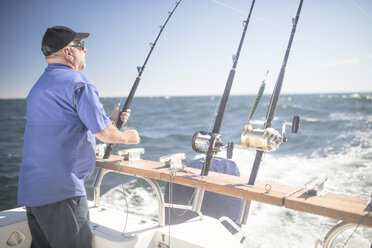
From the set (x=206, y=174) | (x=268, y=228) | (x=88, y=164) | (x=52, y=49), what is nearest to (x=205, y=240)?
(x=206, y=174)

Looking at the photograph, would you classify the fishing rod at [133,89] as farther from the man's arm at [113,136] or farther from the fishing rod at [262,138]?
the fishing rod at [262,138]

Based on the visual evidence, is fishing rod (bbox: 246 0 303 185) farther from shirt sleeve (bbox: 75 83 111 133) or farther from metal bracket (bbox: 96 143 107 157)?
metal bracket (bbox: 96 143 107 157)

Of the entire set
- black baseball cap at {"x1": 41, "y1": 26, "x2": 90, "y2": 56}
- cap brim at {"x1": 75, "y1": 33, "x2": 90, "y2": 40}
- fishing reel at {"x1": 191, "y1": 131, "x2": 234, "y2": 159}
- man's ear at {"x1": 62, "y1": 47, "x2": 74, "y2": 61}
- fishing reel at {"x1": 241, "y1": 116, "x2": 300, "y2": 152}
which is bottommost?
fishing reel at {"x1": 191, "y1": 131, "x2": 234, "y2": 159}

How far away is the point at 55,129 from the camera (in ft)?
4.73

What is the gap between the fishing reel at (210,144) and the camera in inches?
69.9

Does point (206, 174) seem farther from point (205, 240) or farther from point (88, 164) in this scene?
point (88, 164)

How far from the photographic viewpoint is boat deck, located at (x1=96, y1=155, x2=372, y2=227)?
124cm

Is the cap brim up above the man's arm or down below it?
above

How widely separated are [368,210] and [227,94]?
1152 mm

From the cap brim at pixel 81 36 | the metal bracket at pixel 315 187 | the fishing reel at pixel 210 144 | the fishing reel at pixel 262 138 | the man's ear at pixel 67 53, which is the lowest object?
the metal bracket at pixel 315 187

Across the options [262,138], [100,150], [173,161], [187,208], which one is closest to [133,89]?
[100,150]

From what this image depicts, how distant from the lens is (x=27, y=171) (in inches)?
57.7

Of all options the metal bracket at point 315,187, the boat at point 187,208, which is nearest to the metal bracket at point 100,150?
the boat at point 187,208

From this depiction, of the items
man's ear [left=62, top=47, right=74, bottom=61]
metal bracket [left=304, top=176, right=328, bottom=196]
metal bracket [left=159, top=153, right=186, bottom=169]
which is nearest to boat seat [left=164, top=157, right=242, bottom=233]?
metal bracket [left=159, top=153, right=186, bottom=169]
